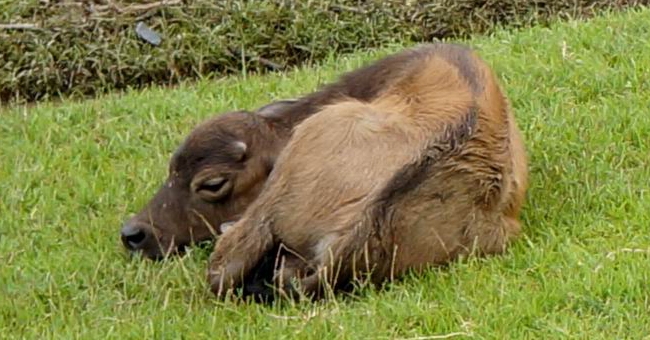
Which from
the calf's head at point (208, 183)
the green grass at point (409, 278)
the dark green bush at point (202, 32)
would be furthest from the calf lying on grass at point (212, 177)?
the dark green bush at point (202, 32)

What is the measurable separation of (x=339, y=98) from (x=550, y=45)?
2407mm

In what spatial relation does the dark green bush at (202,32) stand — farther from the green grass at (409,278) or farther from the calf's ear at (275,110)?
the calf's ear at (275,110)

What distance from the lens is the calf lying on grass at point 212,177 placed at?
5.79 m

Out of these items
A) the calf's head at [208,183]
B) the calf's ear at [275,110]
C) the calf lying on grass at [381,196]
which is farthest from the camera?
the calf's ear at [275,110]

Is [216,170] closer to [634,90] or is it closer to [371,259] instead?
[371,259]

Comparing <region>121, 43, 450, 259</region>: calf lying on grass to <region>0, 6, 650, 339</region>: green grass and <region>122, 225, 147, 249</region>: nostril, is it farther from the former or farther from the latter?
<region>0, 6, 650, 339</region>: green grass

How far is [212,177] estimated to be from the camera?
5797 millimetres

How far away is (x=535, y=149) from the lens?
664 centimetres

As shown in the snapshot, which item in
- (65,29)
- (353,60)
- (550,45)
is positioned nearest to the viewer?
(550,45)

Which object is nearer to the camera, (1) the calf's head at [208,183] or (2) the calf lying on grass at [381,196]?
(2) the calf lying on grass at [381,196]

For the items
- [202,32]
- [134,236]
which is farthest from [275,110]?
[202,32]

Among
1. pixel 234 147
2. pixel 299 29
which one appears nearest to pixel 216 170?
pixel 234 147

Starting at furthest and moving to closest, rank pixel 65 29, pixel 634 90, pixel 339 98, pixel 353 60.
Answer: pixel 65 29 → pixel 353 60 → pixel 634 90 → pixel 339 98

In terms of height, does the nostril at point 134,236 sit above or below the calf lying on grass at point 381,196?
below
